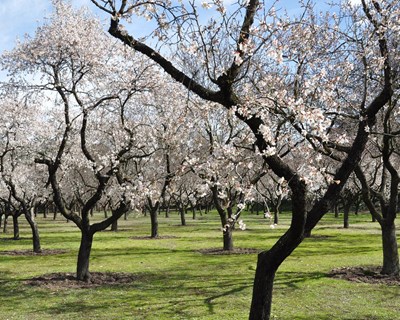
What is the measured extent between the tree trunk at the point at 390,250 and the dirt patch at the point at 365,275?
13.5 inches

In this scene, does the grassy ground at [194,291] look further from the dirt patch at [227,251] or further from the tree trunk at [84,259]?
the tree trunk at [84,259]

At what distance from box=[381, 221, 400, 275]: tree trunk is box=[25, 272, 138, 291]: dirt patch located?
10.7 meters

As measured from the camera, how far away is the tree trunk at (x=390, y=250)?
17.9 metres

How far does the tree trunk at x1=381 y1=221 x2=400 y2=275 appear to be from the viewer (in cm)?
1794

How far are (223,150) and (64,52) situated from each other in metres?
10.4

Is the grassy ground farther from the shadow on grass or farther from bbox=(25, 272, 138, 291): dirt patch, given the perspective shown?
bbox=(25, 272, 138, 291): dirt patch

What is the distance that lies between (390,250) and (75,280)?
13.1 m

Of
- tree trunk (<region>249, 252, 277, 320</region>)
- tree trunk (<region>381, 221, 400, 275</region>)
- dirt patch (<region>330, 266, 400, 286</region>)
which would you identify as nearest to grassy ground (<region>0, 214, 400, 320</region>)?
dirt patch (<region>330, 266, 400, 286</region>)

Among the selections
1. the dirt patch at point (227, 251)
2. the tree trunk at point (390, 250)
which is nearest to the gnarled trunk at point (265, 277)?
the tree trunk at point (390, 250)

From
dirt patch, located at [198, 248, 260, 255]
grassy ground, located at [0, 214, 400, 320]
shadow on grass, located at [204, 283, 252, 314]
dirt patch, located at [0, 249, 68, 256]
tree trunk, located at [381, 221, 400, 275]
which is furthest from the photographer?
dirt patch, located at [0, 249, 68, 256]

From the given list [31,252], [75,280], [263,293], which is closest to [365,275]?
[263,293]

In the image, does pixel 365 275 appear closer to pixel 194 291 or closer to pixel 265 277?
pixel 194 291

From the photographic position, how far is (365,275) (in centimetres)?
1850

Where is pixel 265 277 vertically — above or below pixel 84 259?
above
